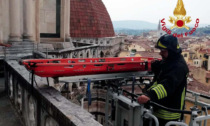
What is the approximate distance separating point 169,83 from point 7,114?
4.34m

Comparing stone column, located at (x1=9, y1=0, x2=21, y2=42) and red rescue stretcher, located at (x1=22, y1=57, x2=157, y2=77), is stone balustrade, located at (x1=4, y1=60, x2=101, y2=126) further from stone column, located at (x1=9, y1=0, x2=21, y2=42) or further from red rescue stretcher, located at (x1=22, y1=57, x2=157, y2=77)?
stone column, located at (x1=9, y1=0, x2=21, y2=42)

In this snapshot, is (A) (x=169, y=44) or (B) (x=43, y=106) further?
(B) (x=43, y=106)

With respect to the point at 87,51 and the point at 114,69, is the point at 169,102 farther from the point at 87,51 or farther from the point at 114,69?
the point at 87,51

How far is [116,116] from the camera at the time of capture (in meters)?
4.54

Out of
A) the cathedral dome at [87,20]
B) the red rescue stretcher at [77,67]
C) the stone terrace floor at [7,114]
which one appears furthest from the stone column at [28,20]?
the cathedral dome at [87,20]

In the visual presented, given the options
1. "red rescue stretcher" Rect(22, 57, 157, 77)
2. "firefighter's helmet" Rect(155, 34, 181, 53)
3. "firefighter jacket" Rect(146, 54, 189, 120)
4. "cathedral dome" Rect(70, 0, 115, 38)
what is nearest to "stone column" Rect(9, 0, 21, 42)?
"red rescue stretcher" Rect(22, 57, 157, 77)

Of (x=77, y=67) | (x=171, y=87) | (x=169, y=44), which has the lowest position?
(x=171, y=87)

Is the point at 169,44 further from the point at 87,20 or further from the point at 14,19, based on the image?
the point at 87,20

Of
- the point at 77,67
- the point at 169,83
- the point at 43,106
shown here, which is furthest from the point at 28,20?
the point at 169,83

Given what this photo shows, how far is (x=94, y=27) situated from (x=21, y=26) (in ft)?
140

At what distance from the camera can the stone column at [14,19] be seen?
465 inches

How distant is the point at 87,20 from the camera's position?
55.9 metres

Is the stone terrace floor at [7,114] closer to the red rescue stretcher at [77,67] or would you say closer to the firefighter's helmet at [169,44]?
the red rescue stretcher at [77,67]

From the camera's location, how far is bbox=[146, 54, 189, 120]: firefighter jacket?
3904 mm
